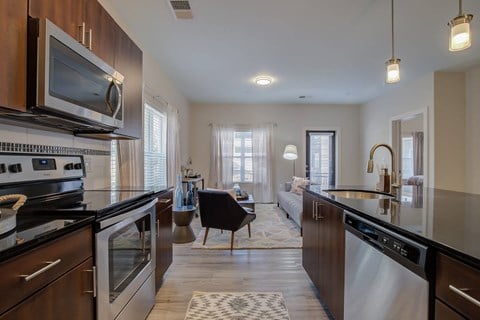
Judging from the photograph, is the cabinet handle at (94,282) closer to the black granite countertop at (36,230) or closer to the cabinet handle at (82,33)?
the black granite countertop at (36,230)

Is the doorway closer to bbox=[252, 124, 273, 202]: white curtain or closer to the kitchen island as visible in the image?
bbox=[252, 124, 273, 202]: white curtain

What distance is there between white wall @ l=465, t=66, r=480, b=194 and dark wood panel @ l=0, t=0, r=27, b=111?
5.64 metres

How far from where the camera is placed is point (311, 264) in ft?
7.68

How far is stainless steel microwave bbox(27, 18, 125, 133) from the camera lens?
1155 millimetres

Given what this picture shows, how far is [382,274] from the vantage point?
3.98 ft

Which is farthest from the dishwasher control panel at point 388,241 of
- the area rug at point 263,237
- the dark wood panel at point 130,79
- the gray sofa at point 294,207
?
the gray sofa at point 294,207

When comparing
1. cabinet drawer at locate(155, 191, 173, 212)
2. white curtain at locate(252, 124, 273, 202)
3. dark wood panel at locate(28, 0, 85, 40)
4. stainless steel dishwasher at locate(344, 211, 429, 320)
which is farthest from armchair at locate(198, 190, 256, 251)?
white curtain at locate(252, 124, 273, 202)

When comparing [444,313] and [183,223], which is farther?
[183,223]

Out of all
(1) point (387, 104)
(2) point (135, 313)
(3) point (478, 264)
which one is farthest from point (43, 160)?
(1) point (387, 104)

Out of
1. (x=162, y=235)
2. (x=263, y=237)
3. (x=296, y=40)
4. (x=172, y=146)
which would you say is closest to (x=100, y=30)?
(x=162, y=235)

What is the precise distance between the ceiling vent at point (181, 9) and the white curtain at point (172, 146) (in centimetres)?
213

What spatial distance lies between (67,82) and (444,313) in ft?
6.06

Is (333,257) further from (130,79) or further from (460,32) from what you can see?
(130,79)

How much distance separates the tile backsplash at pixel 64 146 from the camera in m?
1.43
